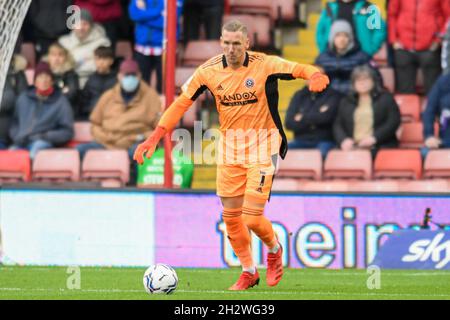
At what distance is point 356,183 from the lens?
15297 mm

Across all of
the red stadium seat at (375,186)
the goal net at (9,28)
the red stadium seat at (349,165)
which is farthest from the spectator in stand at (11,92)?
the red stadium seat at (375,186)

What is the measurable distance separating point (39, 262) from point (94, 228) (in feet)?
2.24

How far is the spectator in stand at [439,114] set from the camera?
51.2 ft

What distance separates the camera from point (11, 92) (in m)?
17.2

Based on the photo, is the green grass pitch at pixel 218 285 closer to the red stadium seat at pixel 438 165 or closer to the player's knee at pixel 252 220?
the player's knee at pixel 252 220

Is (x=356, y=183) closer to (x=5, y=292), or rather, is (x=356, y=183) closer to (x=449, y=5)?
(x=449, y=5)

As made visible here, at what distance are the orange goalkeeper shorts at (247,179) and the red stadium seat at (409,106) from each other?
18.7 feet

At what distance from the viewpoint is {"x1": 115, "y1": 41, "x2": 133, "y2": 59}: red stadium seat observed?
18.1m

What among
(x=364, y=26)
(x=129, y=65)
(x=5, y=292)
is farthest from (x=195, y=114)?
(x=5, y=292)

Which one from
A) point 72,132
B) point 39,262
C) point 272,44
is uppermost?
point 272,44

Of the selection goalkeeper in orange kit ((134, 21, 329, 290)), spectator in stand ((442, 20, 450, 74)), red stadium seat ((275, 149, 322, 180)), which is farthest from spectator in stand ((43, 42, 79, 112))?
goalkeeper in orange kit ((134, 21, 329, 290))

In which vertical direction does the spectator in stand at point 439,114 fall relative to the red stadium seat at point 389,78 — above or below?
below

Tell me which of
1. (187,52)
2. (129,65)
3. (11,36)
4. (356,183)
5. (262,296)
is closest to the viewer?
(262,296)

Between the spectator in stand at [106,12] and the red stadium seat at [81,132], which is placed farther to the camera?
the spectator in stand at [106,12]
